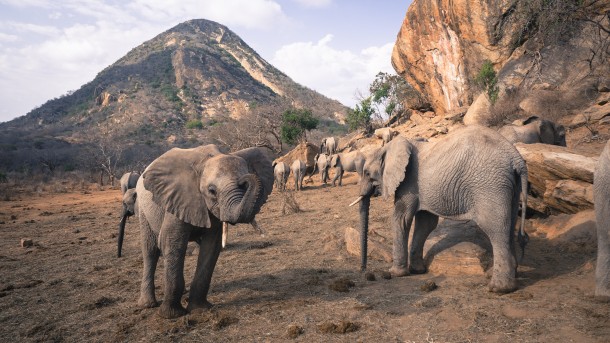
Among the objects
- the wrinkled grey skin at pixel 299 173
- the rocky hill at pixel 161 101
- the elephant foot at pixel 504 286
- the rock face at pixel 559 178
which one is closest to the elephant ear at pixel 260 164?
the elephant foot at pixel 504 286

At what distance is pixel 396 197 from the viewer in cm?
670

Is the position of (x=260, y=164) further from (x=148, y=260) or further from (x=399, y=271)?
(x=399, y=271)

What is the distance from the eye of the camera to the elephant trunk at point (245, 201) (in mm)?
4355

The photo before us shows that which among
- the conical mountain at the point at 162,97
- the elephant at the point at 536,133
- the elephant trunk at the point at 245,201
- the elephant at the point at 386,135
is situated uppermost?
the conical mountain at the point at 162,97

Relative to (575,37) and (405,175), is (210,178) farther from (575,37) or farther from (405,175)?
(575,37)

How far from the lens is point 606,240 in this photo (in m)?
4.73

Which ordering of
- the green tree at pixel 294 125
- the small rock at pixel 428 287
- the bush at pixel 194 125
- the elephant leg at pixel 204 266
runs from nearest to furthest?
1. the elephant leg at pixel 204 266
2. the small rock at pixel 428 287
3. the green tree at pixel 294 125
4. the bush at pixel 194 125

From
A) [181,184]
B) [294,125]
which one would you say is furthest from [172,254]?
[294,125]

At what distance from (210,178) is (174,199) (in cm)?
50

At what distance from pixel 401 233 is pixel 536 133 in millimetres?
7724

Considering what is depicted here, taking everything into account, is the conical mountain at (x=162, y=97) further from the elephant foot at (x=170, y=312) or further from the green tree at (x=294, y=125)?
the elephant foot at (x=170, y=312)

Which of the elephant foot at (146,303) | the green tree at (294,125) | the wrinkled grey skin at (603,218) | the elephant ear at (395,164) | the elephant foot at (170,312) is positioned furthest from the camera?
the green tree at (294,125)

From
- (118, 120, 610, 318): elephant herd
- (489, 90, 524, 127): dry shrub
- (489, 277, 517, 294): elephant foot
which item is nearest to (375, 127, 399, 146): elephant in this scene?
(489, 90, 524, 127): dry shrub

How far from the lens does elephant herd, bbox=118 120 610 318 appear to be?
4.73m
